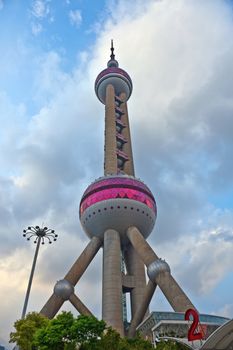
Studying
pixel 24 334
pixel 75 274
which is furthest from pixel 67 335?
pixel 75 274

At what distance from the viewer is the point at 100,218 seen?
58.7m

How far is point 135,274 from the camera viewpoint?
61.2m

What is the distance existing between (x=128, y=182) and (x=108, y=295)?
17881 mm

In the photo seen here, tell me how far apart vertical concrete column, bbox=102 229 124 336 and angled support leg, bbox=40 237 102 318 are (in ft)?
9.37

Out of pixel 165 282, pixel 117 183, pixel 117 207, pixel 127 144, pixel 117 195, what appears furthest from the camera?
pixel 127 144

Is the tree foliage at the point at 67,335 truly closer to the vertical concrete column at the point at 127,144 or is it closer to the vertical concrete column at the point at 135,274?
the vertical concrete column at the point at 135,274

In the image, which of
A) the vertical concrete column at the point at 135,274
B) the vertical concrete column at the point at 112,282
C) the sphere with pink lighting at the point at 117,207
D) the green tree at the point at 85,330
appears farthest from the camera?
the vertical concrete column at the point at 135,274

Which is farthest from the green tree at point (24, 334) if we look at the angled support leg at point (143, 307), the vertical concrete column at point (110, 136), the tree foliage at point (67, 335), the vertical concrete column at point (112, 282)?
the vertical concrete column at point (110, 136)

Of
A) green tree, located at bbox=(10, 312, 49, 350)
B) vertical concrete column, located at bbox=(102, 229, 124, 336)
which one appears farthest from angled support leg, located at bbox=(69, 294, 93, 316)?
green tree, located at bbox=(10, 312, 49, 350)

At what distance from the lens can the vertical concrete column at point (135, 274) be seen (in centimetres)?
5865

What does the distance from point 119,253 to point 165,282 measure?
11457mm

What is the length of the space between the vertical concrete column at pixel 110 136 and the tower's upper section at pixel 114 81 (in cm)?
273

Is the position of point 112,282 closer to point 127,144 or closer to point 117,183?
point 117,183

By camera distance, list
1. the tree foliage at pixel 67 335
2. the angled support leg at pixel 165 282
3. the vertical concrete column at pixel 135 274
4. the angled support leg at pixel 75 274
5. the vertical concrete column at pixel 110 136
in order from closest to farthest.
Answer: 1. the tree foliage at pixel 67 335
2. the angled support leg at pixel 165 282
3. the angled support leg at pixel 75 274
4. the vertical concrete column at pixel 135 274
5. the vertical concrete column at pixel 110 136
